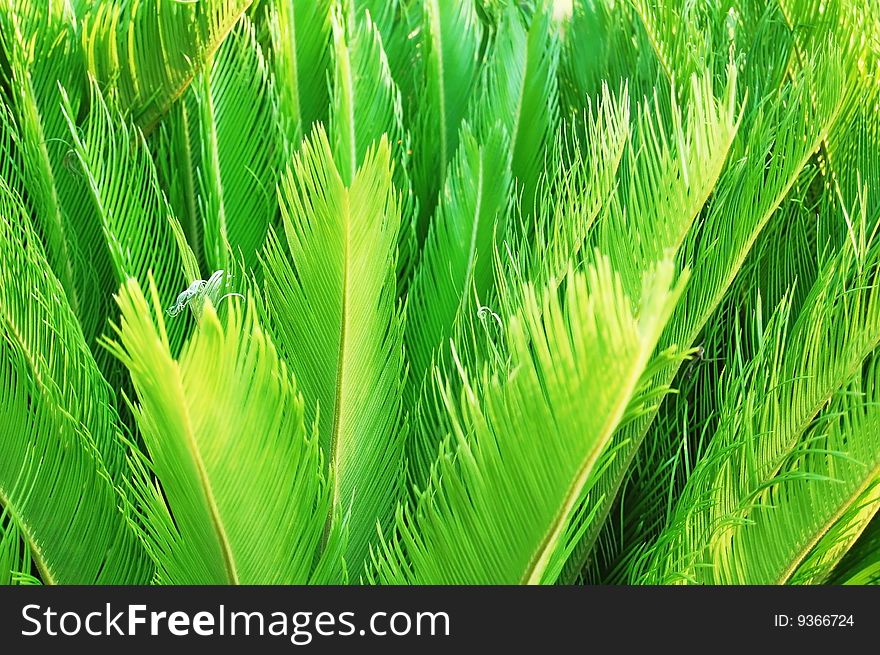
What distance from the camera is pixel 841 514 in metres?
1.23

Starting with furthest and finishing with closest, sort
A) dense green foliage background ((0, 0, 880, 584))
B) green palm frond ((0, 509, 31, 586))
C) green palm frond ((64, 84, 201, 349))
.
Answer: green palm frond ((64, 84, 201, 349)) < green palm frond ((0, 509, 31, 586)) < dense green foliage background ((0, 0, 880, 584))

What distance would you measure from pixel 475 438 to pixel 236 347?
294 mm

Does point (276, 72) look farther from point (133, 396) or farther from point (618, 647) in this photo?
point (618, 647)

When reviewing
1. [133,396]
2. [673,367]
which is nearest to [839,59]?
[673,367]

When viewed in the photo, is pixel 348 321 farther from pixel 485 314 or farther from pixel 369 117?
pixel 369 117

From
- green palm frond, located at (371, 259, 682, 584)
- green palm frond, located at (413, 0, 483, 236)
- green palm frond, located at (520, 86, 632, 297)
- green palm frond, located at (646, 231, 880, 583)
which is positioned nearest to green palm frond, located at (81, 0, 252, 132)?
green palm frond, located at (413, 0, 483, 236)

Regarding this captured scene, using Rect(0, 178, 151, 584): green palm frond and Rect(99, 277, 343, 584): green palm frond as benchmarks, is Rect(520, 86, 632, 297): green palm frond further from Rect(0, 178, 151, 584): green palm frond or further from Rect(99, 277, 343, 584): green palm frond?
Rect(0, 178, 151, 584): green palm frond

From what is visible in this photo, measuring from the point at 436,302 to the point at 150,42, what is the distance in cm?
72

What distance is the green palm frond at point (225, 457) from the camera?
838mm

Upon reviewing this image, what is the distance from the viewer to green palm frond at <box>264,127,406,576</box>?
3.67 feet

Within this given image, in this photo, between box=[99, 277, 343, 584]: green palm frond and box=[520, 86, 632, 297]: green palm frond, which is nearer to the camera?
box=[99, 277, 343, 584]: green palm frond

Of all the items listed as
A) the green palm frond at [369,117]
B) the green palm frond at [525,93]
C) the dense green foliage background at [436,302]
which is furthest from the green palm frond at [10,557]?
the green palm frond at [525,93]

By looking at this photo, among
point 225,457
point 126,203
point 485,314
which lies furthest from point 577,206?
point 126,203

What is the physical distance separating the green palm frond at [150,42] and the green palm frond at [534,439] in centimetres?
84
